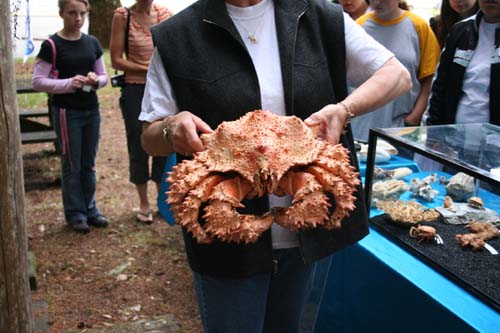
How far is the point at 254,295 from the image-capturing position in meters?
1.76

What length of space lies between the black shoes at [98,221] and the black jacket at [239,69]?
3.04 m

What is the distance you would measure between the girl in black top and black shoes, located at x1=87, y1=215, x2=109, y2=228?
90 mm

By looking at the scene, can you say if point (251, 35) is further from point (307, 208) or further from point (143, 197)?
point (143, 197)

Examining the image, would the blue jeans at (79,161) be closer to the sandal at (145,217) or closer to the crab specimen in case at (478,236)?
the sandal at (145,217)

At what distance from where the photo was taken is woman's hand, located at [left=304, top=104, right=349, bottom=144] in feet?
5.08

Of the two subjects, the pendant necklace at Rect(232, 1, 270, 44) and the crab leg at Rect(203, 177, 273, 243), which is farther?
the pendant necklace at Rect(232, 1, 270, 44)

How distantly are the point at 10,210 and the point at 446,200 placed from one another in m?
2.03

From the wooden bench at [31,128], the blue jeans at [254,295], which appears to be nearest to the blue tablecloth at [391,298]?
the blue jeans at [254,295]

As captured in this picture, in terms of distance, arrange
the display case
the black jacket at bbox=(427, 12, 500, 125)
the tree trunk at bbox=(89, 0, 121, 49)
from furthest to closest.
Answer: the tree trunk at bbox=(89, 0, 121, 49), the black jacket at bbox=(427, 12, 500, 125), the display case

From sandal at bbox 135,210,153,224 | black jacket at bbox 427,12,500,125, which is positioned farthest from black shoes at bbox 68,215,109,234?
black jacket at bbox 427,12,500,125

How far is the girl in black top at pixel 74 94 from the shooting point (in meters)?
4.07

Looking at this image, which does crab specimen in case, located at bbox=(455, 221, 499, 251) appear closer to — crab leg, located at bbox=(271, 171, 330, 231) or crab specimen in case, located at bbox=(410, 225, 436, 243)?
crab specimen in case, located at bbox=(410, 225, 436, 243)

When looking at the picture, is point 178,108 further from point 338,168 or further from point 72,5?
point 72,5

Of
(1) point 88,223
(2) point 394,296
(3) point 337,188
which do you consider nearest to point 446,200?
(2) point 394,296
